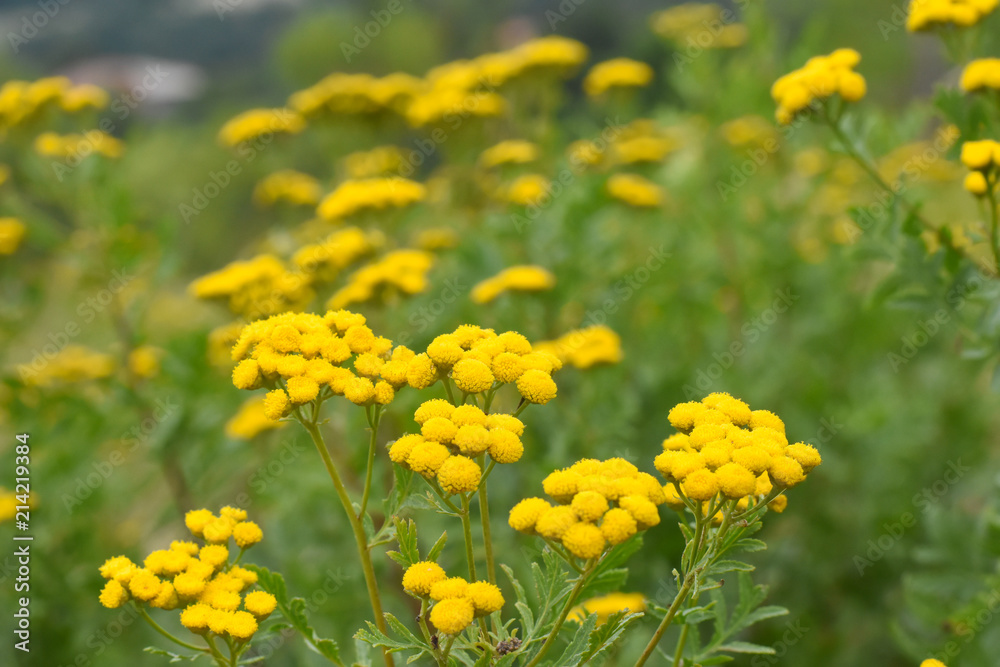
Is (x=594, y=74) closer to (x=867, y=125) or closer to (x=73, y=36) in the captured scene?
(x=867, y=125)

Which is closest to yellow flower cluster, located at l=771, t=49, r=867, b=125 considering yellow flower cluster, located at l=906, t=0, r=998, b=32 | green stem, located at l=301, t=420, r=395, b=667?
yellow flower cluster, located at l=906, t=0, r=998, b=32

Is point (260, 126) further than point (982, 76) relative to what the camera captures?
Yes

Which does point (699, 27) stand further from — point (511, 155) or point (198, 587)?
point (198, 587)

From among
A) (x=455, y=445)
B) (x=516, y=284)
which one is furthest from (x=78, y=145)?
(x=455, y=445)

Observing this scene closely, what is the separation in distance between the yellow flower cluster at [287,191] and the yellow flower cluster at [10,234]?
157 centimetres

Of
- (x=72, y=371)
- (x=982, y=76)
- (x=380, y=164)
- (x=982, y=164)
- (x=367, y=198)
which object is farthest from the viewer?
(x=380, y=164)

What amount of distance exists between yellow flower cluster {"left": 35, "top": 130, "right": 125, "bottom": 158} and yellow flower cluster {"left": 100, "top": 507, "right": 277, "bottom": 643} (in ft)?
10.9

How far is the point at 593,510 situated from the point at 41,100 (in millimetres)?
4659

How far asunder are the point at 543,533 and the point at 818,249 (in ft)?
18.4

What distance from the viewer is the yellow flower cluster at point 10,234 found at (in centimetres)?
435

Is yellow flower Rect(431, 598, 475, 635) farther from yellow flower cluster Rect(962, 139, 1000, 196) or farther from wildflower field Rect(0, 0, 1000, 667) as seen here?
yellow flower cluster Rect(962, 139, 1000, 196)

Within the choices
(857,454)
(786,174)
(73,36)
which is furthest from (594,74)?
(73,36)

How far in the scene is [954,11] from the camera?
2.61 metres

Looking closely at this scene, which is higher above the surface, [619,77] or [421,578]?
[619,77]
